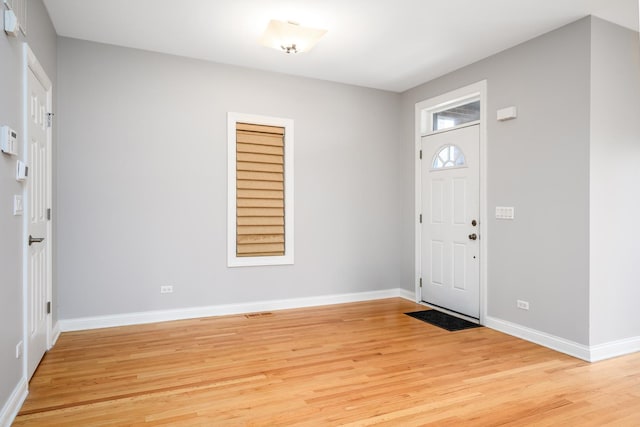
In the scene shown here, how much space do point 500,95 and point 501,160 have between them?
0.67 metres

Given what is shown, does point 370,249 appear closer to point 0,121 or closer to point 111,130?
point 111,130

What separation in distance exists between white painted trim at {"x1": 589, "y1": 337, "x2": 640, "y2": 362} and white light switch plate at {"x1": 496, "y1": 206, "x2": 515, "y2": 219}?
1319 millimetres

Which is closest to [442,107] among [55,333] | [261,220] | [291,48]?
[291,48]

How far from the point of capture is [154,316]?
430cm

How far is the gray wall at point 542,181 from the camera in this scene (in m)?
3.43

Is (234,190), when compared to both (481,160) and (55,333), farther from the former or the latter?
(481,160)

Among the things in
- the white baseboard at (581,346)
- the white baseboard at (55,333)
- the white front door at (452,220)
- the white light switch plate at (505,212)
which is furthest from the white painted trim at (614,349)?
the white baseboard at (55,333)

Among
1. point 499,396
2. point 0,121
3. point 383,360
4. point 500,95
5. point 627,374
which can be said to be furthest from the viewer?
point 500,95

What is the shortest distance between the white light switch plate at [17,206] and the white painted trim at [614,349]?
4293 mm

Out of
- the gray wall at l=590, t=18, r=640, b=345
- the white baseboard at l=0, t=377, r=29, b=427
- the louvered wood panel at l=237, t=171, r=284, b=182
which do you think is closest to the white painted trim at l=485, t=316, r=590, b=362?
the gray wall at l=590, t=18, r=640, b=345

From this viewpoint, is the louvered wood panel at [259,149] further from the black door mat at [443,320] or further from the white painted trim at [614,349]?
the white painted trim at [614,349]

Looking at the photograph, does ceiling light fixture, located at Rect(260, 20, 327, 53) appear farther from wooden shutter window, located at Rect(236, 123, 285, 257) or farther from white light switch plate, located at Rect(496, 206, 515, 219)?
white light switch plate, located at Rect(496, 206, 515, 219)

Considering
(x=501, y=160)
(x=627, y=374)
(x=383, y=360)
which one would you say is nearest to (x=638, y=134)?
(x=501, y=160)

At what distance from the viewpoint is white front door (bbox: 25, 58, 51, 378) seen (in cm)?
280
